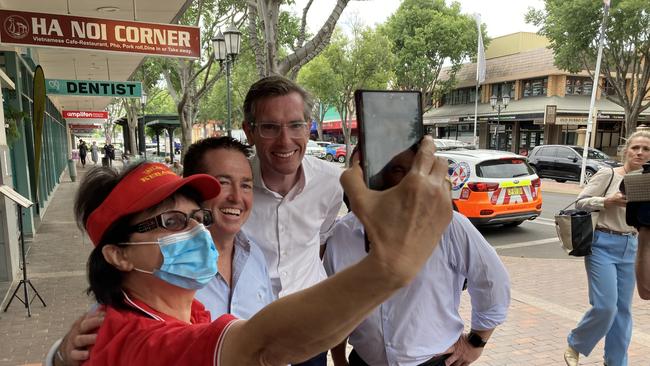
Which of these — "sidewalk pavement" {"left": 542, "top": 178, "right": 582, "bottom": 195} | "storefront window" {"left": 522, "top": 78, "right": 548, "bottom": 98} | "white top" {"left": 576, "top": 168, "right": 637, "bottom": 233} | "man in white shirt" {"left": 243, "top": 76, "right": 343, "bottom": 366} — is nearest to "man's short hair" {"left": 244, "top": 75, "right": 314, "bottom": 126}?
"man in white shirt" {"left": 243, "top": 76, "right": 343, "bottom": 366}

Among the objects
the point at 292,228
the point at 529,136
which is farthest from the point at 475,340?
the point at 529,136

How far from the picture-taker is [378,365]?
2.04m

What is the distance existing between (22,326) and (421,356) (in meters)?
4.43

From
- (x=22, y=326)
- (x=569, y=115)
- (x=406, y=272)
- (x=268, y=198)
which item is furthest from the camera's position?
(x=569, y=115)

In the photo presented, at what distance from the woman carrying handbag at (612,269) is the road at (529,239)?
13.7ft

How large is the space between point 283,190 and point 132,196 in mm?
1188

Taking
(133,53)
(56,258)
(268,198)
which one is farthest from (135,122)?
(268,198)

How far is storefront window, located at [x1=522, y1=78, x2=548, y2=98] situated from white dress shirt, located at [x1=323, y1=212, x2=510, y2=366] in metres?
31.6

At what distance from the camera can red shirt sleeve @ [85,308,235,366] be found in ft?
2.91

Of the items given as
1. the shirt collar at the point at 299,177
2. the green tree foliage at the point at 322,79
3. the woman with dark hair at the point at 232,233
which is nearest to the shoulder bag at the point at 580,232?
the shirt collar at the point at 299,177

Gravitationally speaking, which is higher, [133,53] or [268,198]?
[133,53]

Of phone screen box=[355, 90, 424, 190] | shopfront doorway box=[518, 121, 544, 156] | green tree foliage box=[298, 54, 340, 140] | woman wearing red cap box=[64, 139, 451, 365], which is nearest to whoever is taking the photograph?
woman wearing red cap box=[64, 139, 451, 365]

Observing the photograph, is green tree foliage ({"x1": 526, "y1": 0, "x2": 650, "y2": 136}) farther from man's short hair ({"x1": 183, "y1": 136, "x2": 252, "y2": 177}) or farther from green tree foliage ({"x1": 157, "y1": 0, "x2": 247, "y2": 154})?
man's short hair ({"x1": 183, "y1": 136, "x2": 252, "y2": 177})

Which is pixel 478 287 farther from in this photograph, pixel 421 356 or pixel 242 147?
pixel 242 147
